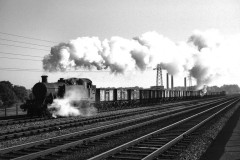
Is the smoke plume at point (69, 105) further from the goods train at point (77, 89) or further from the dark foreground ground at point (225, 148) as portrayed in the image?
the dark foreground ground at point (225, 148)

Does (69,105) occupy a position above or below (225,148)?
above

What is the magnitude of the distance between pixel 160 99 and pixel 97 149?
4398 centimetres

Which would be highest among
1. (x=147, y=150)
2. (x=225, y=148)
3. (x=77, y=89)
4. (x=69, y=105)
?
(x=77, y=89)

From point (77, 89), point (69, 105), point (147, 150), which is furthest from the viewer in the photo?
point (77, 89)

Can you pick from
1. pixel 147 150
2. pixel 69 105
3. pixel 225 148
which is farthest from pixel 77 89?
pixel 225 148

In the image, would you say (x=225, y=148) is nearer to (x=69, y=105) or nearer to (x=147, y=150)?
(x=147, y=150)

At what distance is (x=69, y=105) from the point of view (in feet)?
74.2

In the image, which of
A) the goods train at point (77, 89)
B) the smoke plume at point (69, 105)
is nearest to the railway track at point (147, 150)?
the smoke plume at point (69, 105)

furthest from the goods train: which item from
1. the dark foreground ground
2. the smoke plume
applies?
the dark foreground ground

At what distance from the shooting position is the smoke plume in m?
21.7

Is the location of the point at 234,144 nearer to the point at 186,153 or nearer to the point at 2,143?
the point at 186,153

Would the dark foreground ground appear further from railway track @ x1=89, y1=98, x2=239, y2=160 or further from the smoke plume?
the smoke plume

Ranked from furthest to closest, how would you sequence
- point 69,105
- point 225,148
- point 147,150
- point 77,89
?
point 77,89
point 69,105
point 225,148
point 147,150

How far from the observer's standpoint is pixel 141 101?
149ft
